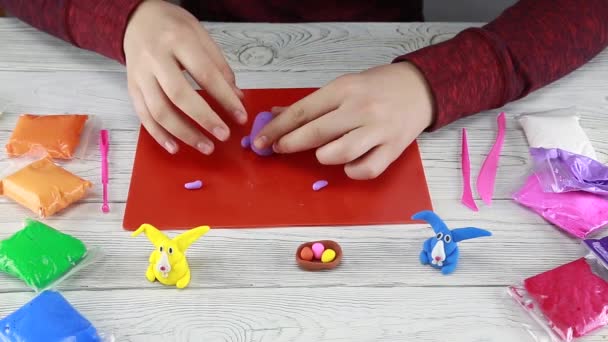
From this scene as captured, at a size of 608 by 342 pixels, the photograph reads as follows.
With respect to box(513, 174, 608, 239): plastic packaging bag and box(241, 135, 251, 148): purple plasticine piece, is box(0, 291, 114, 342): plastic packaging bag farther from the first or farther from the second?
box(513, 174, 608, 239): plastic packaging bag

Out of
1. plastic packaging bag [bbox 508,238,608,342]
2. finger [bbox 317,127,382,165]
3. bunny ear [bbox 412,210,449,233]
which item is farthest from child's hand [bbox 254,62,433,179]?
plastic packaging bag [bbox 508,238,608,342]

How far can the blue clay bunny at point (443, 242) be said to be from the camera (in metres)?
0.60

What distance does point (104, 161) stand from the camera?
71 centimetres

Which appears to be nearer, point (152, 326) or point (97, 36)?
point (152, 326)

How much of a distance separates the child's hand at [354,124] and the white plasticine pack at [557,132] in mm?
132

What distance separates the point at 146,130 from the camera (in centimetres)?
76

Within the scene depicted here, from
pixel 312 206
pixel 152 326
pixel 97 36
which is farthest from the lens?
pixel 97 36

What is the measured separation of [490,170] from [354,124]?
0.16 meters

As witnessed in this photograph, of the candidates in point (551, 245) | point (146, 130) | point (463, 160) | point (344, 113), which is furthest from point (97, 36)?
point (551, 245)

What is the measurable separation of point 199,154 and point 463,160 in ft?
0.99

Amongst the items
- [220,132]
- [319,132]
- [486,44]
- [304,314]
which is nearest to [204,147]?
[220,132]

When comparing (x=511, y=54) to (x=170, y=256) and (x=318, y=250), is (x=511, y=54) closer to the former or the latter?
(x=318, y=250)

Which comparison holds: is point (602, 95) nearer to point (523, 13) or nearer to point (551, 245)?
point (523, 13)

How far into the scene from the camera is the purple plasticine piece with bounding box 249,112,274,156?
73cm
